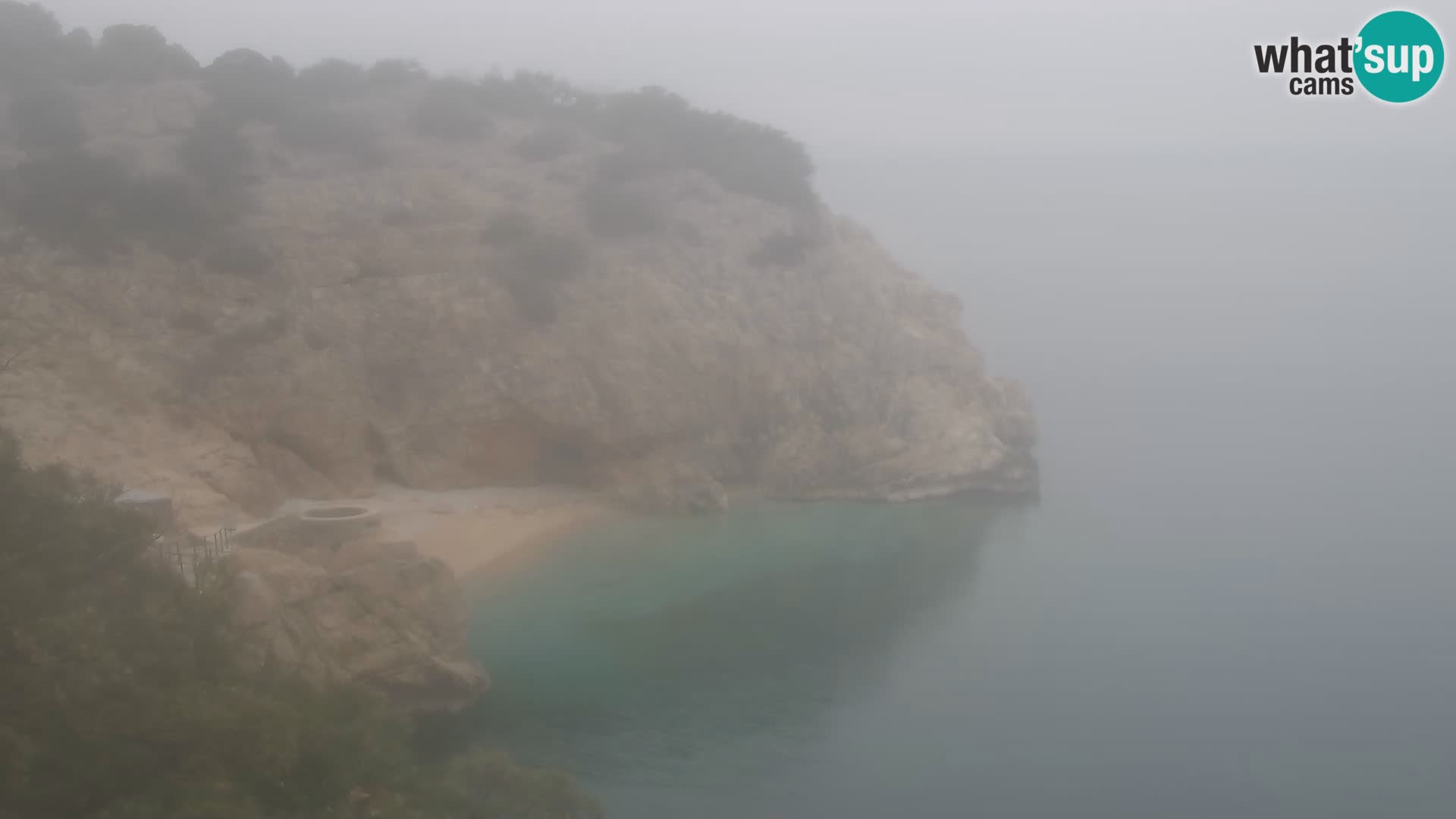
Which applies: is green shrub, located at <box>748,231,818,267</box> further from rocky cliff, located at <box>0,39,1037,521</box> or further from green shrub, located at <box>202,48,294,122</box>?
green shrub, located at <box>202,48,294,122</box>

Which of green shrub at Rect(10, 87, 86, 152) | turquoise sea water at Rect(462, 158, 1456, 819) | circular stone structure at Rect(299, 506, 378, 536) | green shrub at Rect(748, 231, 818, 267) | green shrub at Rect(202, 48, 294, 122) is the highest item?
green shrub at Rect(202, 48, 294, 122)

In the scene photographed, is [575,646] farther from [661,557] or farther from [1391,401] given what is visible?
[1391,401]

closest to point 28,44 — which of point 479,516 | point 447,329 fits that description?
point 447,329

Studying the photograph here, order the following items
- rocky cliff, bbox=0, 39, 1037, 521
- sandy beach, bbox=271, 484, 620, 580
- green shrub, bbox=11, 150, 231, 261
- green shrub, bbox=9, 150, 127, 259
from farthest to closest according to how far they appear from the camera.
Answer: green shrub, bbox=11, 150, 231, 261 < green shrub, bbox=9, 150, 127, 259 < rocky cliff, bbox=0, 39, 1037, 521 < sandy beach, bbox=271, 484, 620, 580

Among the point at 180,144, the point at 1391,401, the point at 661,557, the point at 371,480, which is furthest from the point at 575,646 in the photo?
the point at 1391,401

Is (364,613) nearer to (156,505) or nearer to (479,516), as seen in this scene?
(156,505)

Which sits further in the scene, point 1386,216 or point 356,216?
point 1386,216

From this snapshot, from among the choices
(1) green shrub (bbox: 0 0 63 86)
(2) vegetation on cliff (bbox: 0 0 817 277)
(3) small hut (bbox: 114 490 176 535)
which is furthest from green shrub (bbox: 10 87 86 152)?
(3) small hut (bbox: 114 490 176 535)

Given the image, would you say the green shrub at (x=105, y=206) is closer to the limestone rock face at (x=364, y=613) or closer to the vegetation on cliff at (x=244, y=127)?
the vegetation on cliff at (x=244, y=127)
